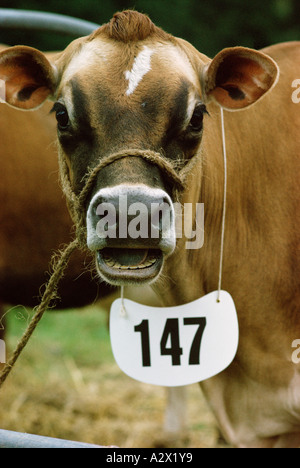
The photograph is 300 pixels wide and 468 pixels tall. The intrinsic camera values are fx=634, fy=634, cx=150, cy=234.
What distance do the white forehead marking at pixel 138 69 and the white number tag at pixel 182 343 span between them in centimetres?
75

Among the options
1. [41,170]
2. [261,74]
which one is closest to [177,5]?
[41,170]

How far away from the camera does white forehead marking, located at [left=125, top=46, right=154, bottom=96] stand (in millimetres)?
1693

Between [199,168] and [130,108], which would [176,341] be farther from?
[130,108]

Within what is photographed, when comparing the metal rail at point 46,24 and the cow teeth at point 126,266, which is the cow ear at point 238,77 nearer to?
the cow teeth at point 126,266

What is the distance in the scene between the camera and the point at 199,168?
6.42ft

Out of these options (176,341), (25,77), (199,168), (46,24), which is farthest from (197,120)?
(46,24)

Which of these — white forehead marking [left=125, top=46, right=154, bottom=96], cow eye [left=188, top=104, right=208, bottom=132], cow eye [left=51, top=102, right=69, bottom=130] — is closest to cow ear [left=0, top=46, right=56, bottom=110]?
cow eye [left=51, top=102, right=69, bottom=130]

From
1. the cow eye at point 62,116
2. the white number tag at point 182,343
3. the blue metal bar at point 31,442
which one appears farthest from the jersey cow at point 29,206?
the blue metal bar at point 31,442

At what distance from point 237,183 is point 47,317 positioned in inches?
137

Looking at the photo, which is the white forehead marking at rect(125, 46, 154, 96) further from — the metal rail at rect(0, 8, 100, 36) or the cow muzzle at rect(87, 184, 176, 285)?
the metal rail at rect(0, 8, 100, 36)

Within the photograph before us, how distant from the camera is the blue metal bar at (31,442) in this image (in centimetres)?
124

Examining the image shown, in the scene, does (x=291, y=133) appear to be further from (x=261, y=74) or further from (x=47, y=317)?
(x=47, y=317)

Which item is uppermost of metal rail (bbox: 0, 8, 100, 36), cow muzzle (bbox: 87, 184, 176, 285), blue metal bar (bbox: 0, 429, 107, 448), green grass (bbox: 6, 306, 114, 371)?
metal rail (bbox: 0, 8, 100, 36)

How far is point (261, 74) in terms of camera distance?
1.91 m
